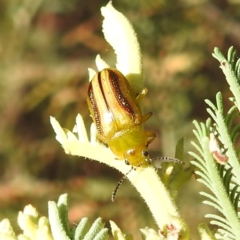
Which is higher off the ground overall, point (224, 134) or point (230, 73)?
point (230, 73)

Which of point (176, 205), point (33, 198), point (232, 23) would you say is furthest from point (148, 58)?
point (176, 205)

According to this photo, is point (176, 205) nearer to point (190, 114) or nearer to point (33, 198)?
point (33, 198)

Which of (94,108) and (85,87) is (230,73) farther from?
(85,87)

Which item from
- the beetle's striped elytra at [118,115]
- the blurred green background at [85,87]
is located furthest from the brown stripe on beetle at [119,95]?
the blurred green background at [85,87]

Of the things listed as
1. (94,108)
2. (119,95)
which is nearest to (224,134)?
(119,95)

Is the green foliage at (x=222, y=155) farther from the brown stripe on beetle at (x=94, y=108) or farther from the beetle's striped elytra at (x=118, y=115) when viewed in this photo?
the brown stripe on beetle at (x=94, y=108)

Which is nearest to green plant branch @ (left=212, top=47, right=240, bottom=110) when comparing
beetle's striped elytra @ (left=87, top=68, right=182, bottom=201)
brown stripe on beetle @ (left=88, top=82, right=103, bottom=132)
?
beetle's striped elytra @ (left=87, top=68, right=182, bottom=201)
